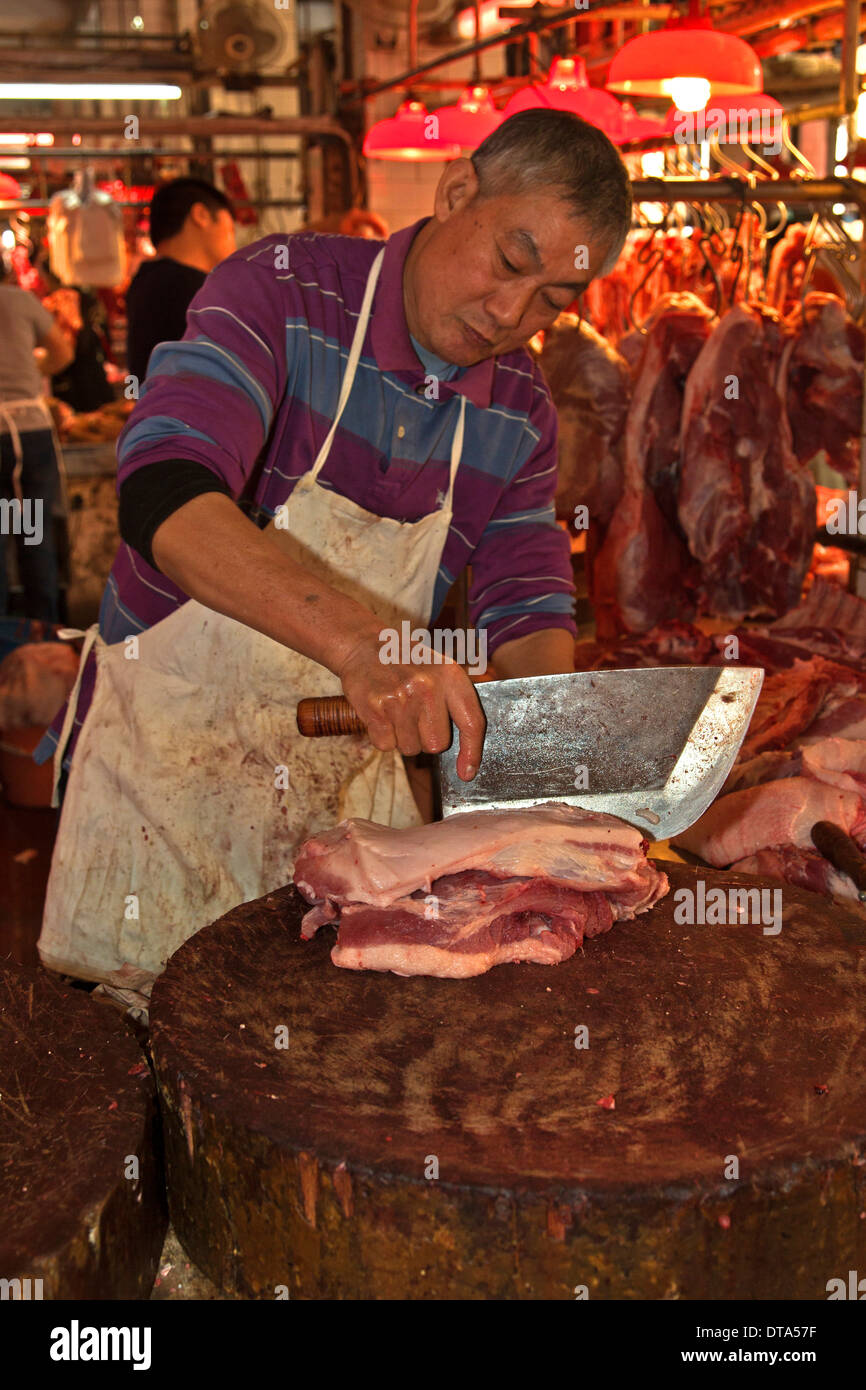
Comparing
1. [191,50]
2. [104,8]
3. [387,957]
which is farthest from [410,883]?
[104,8]

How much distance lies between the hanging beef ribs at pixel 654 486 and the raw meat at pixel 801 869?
1.90 meters

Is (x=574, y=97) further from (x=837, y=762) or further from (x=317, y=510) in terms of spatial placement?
(x=837, y=762)

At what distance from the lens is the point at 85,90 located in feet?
28.4

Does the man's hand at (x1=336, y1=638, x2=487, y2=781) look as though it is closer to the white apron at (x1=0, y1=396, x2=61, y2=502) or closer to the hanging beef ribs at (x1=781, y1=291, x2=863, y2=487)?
the hanging beef ribs at (x1=781, y1=291, x2=863, y2=487)

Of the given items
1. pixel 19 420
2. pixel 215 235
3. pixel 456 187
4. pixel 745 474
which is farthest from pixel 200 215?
pixel 456 187

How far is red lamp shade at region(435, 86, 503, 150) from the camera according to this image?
5.54 m

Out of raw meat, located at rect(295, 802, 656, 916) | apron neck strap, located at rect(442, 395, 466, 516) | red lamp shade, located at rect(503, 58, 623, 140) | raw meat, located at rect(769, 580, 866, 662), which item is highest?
red lamp shade, located at rect(503, 58, 623, 140)

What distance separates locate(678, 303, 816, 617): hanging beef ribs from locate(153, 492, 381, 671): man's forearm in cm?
267

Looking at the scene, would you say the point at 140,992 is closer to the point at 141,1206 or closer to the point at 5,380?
the point at 141,1206

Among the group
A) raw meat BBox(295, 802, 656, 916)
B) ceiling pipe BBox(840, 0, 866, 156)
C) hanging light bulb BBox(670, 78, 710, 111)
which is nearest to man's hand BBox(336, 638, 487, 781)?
raw meat BBox(295, 802, 656, 916)

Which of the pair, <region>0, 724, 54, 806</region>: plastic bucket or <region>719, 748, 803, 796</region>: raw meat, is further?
<region>0, 724, 54, 806</region>: plastic bucket

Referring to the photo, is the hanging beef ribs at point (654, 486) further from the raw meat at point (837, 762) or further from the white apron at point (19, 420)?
the white apron at point (19, 420)

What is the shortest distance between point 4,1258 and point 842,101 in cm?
428

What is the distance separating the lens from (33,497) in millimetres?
7441
